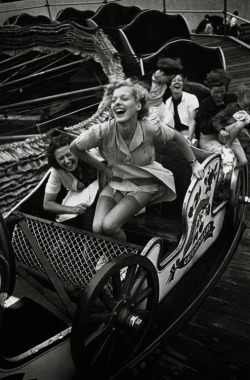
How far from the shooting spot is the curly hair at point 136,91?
1964 mm

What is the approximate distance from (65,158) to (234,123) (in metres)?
1.38

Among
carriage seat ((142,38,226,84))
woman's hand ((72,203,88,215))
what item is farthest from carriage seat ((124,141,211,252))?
carriage seat ((142,38,226,84))

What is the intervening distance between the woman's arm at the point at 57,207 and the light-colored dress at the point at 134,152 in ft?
0.77

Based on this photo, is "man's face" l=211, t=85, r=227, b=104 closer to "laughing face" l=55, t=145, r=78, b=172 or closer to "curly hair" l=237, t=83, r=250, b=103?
"curly hair" l=237, t=83, r=250, b=103

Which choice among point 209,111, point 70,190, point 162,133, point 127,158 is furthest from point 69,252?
point 209,111

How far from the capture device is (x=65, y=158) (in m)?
2.20

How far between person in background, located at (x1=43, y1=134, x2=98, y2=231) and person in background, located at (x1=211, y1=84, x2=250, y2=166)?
114 cm

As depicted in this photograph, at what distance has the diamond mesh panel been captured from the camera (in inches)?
79.8

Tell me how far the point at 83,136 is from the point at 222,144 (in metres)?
1.47

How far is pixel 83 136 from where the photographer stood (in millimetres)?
2047

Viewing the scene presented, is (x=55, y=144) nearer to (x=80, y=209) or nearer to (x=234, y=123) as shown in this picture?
(x=80, y=209)

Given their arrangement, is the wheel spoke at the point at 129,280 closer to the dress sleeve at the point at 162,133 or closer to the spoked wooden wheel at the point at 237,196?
the dress sleeve at the point at 162,133

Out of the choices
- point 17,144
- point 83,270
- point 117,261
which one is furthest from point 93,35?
point 117,261

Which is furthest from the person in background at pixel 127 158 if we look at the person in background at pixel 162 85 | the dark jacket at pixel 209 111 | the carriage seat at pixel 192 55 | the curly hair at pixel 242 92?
the carriage seat at pixel 192 55
